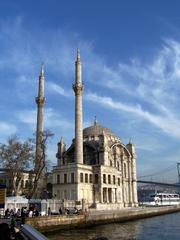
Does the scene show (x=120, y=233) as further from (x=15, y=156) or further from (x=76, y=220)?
(x=15, y=156)

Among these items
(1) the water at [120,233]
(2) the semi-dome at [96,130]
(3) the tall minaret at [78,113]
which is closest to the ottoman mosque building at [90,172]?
(3) the tall minaret at [78,113]

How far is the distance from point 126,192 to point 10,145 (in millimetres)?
36194

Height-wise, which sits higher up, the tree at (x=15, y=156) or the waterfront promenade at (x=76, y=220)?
the tree at (x=15, y=156)

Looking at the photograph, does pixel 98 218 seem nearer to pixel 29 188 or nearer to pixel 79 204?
pixel 79 204

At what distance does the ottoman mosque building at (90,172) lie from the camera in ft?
175

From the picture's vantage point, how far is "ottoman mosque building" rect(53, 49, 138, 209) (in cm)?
5341

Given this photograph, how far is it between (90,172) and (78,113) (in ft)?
35.2

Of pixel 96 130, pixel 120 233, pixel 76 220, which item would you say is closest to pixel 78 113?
pixel 96 130

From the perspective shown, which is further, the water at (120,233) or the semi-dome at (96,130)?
the semi-dome at (96,130)

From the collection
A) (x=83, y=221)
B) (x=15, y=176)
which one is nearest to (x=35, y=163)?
(x=15, y=176)

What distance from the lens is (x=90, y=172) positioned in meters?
56.1

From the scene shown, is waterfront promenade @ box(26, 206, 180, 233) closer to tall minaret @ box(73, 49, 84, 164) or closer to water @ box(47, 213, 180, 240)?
water @ box(47, 213, 180, 240)

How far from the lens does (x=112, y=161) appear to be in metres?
66.2

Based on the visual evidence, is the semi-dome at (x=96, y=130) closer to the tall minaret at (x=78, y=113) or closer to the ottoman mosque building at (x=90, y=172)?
the ottoman mosque building at (x=90, y=172)
